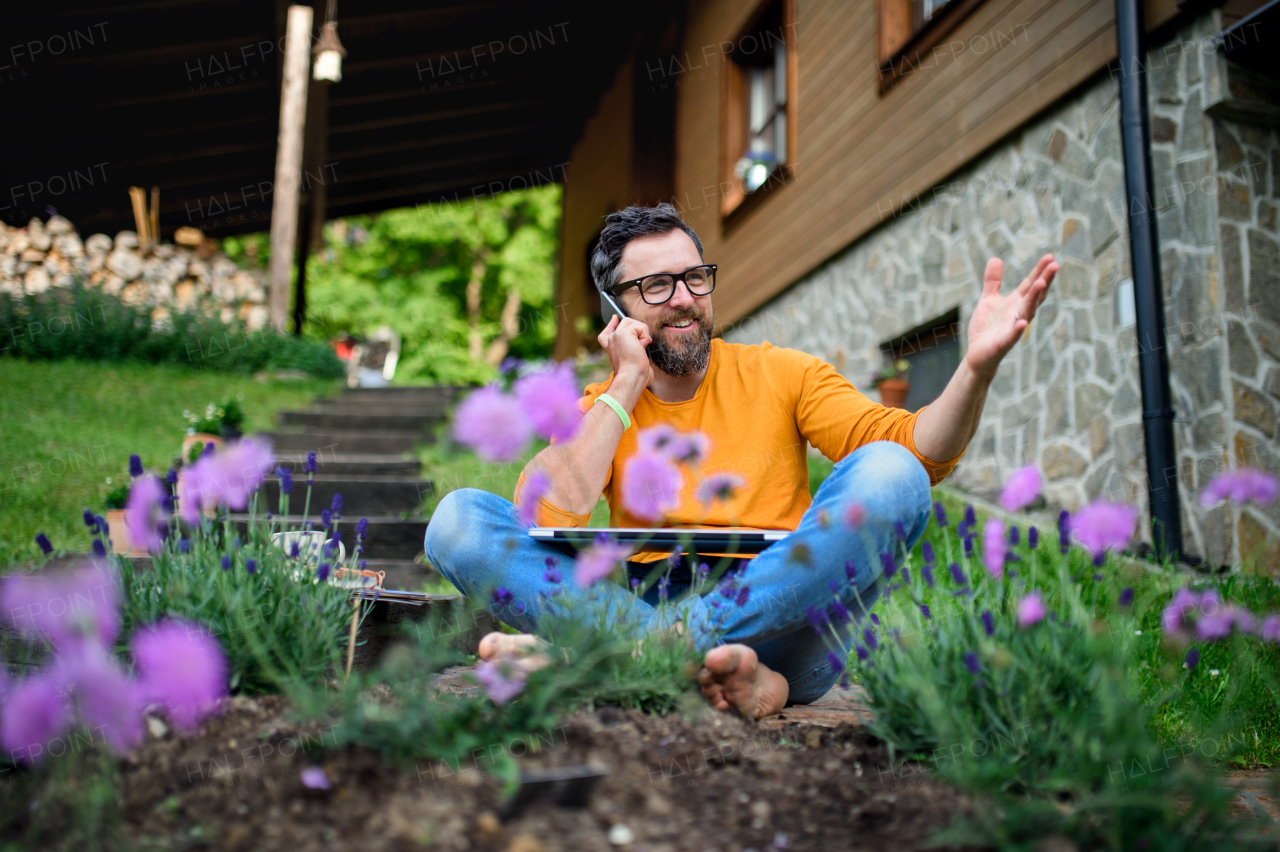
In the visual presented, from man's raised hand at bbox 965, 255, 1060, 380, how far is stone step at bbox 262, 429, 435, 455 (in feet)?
13.8

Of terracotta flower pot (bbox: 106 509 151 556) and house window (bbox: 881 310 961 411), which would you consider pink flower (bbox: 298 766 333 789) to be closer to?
terracotta flower pot (bbox: 106 509 151 556)

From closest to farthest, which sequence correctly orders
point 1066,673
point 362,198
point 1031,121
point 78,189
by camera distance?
point 1066,673 < point 1031,121 < point 78,189 < point 362,198

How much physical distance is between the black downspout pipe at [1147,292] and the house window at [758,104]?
11.1ft

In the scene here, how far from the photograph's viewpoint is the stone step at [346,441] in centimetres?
505

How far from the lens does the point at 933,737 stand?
117 centimetres

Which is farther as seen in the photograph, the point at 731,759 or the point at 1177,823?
the point at 731,759

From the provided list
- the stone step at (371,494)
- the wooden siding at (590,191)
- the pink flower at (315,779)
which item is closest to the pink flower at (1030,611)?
the pink flower at (315,779)

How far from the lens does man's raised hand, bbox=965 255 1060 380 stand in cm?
147

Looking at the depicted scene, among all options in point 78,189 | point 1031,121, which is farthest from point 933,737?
point 78,189

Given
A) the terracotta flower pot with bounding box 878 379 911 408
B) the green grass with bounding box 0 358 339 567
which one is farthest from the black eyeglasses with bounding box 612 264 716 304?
the terracotta flower pot with bounding box 878 379 911 408

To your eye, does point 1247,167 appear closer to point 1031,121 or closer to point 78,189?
point 1031,121

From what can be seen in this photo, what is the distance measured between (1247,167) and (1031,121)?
3.56ft

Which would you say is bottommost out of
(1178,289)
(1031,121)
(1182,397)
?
(1182,397)

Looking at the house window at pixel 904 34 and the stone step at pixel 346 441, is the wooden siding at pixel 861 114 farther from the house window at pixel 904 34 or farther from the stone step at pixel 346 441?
the stone step at pixel 346 441
